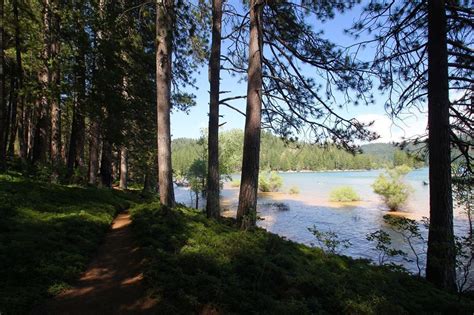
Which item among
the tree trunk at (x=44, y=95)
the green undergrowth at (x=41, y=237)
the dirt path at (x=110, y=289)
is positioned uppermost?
the tree trunk at (x=44, y=95)

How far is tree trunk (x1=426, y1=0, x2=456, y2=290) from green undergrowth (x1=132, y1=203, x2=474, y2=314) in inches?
22.4

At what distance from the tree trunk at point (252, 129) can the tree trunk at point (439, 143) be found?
3.56 m

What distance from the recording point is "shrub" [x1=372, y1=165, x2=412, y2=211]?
110ft

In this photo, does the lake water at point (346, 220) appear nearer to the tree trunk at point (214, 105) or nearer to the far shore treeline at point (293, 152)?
the far shore treeline at point (293, 152)

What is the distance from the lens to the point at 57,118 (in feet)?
34.6

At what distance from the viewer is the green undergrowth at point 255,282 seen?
3.58 meters

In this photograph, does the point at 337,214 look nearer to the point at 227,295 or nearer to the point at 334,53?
the point at 334,53

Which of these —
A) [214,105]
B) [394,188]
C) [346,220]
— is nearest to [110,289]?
[214,105]

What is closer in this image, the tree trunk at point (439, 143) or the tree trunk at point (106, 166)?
the tree trunk at point (439, 143)

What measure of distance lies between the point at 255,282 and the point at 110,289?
6.77ft

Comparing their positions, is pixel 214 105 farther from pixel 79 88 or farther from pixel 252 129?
pixel 79 88

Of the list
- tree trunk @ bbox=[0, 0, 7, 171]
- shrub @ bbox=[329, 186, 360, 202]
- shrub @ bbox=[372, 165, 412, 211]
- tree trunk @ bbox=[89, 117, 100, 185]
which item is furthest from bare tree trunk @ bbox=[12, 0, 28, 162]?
shrub @ bbox=[329, 186, 360, 202]

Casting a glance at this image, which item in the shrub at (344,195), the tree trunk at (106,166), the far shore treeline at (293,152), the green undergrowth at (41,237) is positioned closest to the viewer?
the green undergrowth at (41,237)

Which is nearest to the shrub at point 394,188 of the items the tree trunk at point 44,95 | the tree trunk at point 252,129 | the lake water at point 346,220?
the lake water at point 346,220
